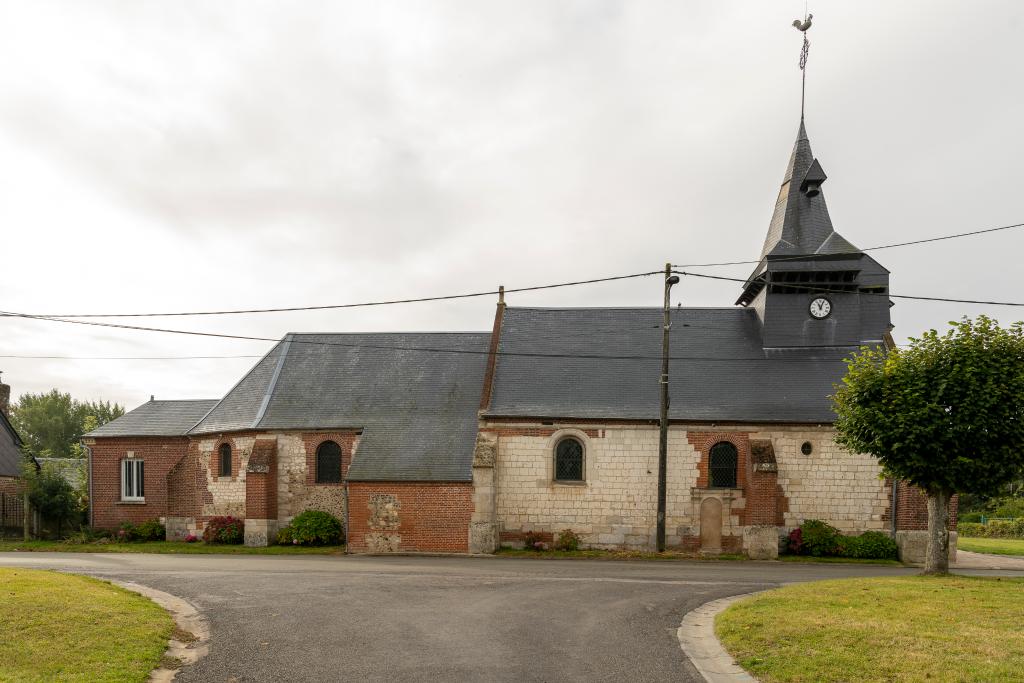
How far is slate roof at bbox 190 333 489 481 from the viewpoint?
22250 mm

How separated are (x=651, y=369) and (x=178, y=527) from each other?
64.0 ft

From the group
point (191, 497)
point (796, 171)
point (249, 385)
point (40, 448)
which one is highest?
point (796, 171)

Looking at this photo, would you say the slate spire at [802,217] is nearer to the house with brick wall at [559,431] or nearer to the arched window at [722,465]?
the house with brick wall at [559,431]

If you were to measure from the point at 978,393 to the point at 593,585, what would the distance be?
950 cm

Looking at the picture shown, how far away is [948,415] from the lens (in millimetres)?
14281

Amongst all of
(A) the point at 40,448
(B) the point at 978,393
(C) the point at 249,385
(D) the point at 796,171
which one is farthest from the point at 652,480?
(A) the point at 40,448

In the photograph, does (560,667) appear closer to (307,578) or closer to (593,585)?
(593,585)

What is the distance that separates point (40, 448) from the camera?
65625 millimetres

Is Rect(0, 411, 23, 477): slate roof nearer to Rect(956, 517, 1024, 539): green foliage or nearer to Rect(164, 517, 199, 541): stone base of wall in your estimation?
Rect(164, 517, 199, 541): stone base of wall

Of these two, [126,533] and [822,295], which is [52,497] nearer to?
[126,533]

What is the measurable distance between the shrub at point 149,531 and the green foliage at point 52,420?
1824 inches

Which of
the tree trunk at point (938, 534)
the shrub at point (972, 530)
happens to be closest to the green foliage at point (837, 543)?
the tree trunk at point (938, 534)

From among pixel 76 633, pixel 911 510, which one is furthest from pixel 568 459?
pixel 76 633

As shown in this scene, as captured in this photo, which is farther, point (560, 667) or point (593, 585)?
point (593, 585)
